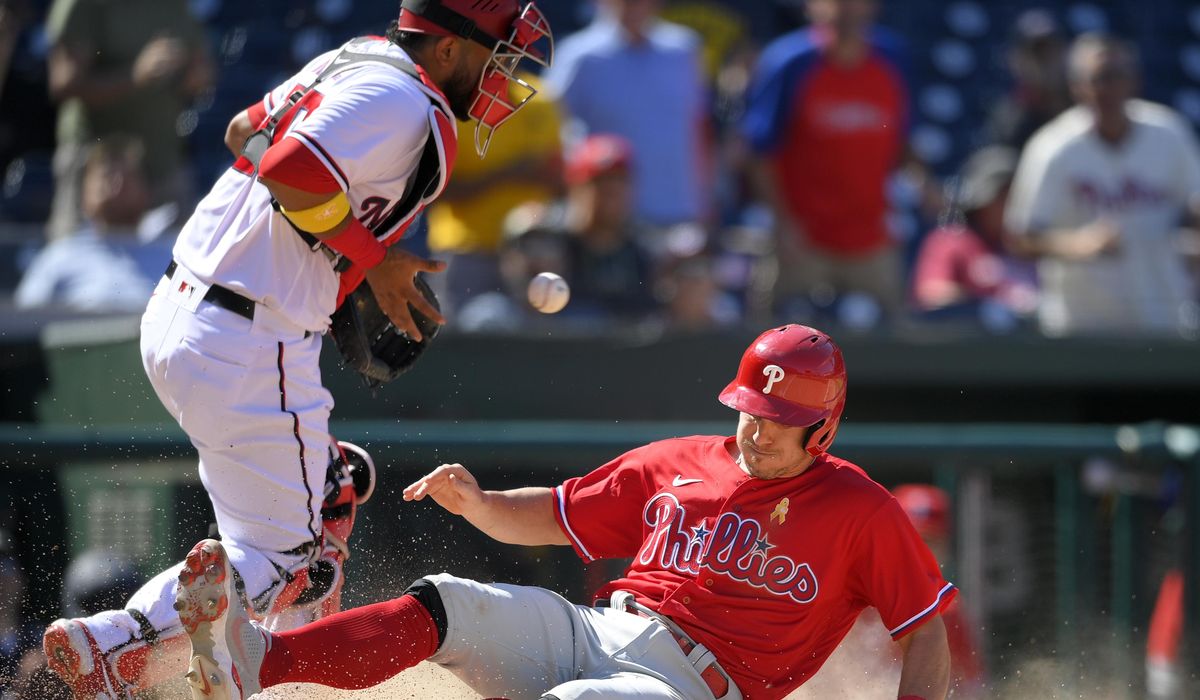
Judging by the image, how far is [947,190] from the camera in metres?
10.6

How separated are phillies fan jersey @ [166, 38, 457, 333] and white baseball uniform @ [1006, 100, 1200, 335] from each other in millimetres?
4943

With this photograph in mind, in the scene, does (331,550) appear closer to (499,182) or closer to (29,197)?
(499,182)

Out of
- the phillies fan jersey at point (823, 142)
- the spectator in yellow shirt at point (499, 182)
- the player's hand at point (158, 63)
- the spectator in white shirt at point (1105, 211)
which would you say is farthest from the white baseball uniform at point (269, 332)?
the spectator in white shirt at point (1105, 211)

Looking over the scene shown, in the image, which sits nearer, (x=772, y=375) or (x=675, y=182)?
(x=772, y=375)

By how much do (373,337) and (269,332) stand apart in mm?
512

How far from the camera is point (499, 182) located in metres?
8.08

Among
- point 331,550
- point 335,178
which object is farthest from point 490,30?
point 331,550

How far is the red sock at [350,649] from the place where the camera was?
3.89 meters

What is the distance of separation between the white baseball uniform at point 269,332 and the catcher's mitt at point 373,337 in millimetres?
239

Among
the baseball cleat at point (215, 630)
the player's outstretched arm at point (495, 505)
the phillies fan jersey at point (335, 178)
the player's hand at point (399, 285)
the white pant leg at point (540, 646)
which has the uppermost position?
the phillies fan jersey at point (335, 178)

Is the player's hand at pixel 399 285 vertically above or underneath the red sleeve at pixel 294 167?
underneath

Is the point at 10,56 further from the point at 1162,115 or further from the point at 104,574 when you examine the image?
the point at 1162,115

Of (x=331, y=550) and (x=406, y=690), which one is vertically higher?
(x=331, y=550)

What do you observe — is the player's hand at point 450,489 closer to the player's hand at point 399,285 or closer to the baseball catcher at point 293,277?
the baseball catcher at point 293,277
